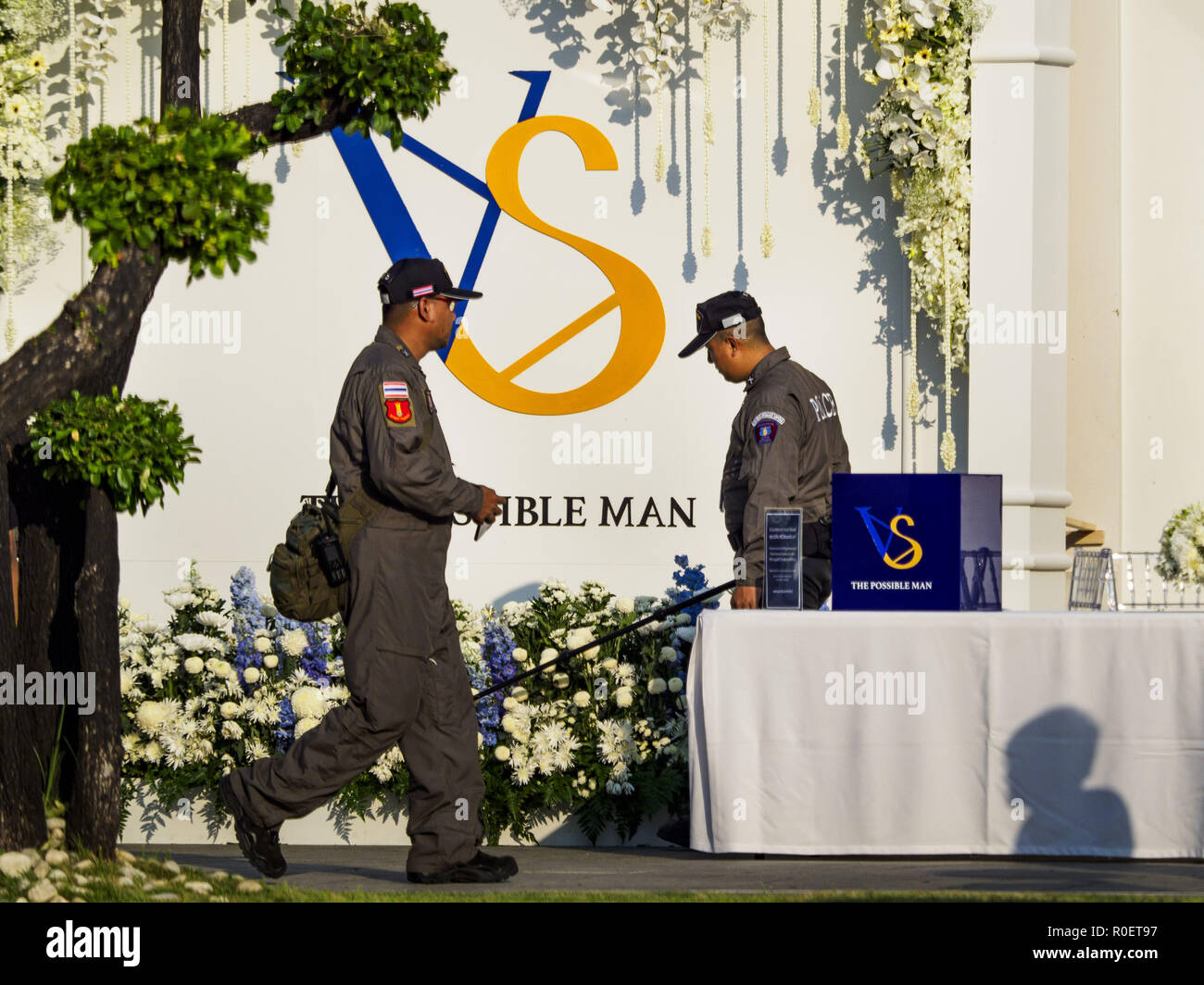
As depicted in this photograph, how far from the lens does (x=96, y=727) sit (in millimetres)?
5824

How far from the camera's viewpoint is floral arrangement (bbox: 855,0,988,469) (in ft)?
27.4

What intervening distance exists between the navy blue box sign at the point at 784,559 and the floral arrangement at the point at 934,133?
2.69 m

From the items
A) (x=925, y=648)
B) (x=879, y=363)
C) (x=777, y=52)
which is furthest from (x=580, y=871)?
(x=777, y=52)

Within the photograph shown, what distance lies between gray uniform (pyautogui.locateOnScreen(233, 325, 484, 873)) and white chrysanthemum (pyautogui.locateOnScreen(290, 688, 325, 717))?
1.21 metres

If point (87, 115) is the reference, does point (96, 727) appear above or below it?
below

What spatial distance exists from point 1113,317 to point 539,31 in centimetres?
363

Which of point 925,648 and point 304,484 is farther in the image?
point 304,484

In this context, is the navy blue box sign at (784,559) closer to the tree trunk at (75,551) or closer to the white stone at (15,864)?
the tree trunk at (75,551)

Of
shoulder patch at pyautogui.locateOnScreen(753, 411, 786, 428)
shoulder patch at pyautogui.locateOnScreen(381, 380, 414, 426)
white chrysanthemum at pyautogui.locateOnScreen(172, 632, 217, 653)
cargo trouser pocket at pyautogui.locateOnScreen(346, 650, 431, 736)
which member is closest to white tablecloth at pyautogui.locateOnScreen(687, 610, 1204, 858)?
shoulder patch at pyautogui.locateOnScreen(753, 411, 786, 428)

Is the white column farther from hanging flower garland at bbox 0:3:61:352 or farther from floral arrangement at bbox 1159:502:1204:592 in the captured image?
hanging flower garland at bbox 0:3:61:352

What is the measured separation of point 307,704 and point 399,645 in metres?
1.40

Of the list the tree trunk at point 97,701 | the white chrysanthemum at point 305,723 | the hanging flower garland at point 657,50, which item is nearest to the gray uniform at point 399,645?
the tree trunk at point 97,701

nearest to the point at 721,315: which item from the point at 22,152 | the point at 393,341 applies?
the point at 393,341
